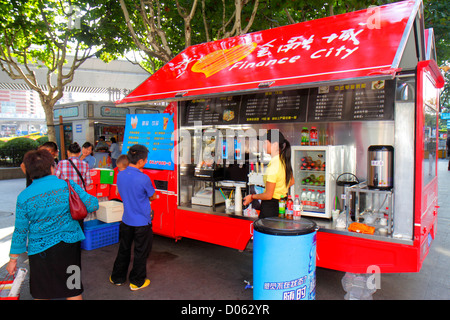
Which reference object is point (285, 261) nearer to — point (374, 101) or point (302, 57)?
point (374, 101)

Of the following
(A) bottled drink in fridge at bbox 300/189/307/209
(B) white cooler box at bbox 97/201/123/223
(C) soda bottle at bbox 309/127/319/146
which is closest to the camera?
(A) bottled drink in fridge at bbox 300/189/307/209

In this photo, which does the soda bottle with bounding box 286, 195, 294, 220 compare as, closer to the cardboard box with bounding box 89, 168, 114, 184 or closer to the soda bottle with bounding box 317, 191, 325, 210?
the soda bottle with bounding box 317, 191, 325, 210

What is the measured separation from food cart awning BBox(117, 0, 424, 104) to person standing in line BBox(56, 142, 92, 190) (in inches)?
45.4

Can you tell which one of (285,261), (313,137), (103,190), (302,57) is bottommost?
(285,261)

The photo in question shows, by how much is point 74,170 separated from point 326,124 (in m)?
3.97

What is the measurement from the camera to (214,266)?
16.3 ft

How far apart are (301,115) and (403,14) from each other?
1.69 m

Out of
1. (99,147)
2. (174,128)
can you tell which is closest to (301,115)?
(174,128)

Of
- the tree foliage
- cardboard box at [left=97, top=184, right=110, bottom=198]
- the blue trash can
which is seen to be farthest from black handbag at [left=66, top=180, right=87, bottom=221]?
the tree foliage

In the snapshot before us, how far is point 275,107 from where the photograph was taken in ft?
16.2

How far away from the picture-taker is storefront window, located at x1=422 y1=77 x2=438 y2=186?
398cm

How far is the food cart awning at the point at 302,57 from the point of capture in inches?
140

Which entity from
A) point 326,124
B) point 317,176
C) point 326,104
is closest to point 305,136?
point 326,124

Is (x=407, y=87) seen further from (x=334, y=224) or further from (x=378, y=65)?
(x=334, y=224)
